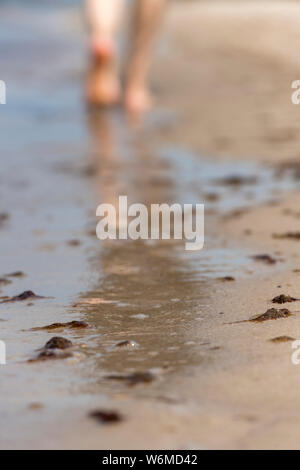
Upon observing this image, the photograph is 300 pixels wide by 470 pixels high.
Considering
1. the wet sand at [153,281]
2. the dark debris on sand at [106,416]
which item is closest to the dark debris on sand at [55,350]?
the wet sand at [153,281]

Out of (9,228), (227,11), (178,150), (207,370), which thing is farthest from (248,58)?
(207,370)

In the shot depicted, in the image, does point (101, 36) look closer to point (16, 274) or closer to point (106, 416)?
point (16, 274)

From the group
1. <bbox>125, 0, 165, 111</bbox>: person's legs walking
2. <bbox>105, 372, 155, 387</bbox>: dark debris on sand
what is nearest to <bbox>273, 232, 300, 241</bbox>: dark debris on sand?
<bbox>105, 372, 155, 387</bbox>: dark debris on sand

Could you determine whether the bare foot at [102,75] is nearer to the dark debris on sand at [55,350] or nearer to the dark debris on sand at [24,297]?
the dark debris on sand at [24,297]

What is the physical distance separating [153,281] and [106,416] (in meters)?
0.99

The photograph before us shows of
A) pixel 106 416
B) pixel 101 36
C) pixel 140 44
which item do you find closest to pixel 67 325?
pixel 106 416

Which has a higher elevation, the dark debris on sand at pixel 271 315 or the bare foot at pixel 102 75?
the bare foot at pixel 102 75

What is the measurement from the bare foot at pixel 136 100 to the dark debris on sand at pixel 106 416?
5.38 metres

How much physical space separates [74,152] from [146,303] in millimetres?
3250

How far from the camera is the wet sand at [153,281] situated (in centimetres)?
147

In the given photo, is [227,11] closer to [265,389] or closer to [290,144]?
[290,144]

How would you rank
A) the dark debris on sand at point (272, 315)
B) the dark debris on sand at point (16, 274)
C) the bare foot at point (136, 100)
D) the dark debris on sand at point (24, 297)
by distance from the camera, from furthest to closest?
1. the bare foot at point (136, 100)
2. the dark debris on sand at point (16, 274)
3. the dark debris on sand at point (24, 297)
4. the dark debris on sand at point (272, 315)

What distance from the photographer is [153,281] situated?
2.44 m

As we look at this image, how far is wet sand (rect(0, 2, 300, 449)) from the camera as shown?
1.47 metres
